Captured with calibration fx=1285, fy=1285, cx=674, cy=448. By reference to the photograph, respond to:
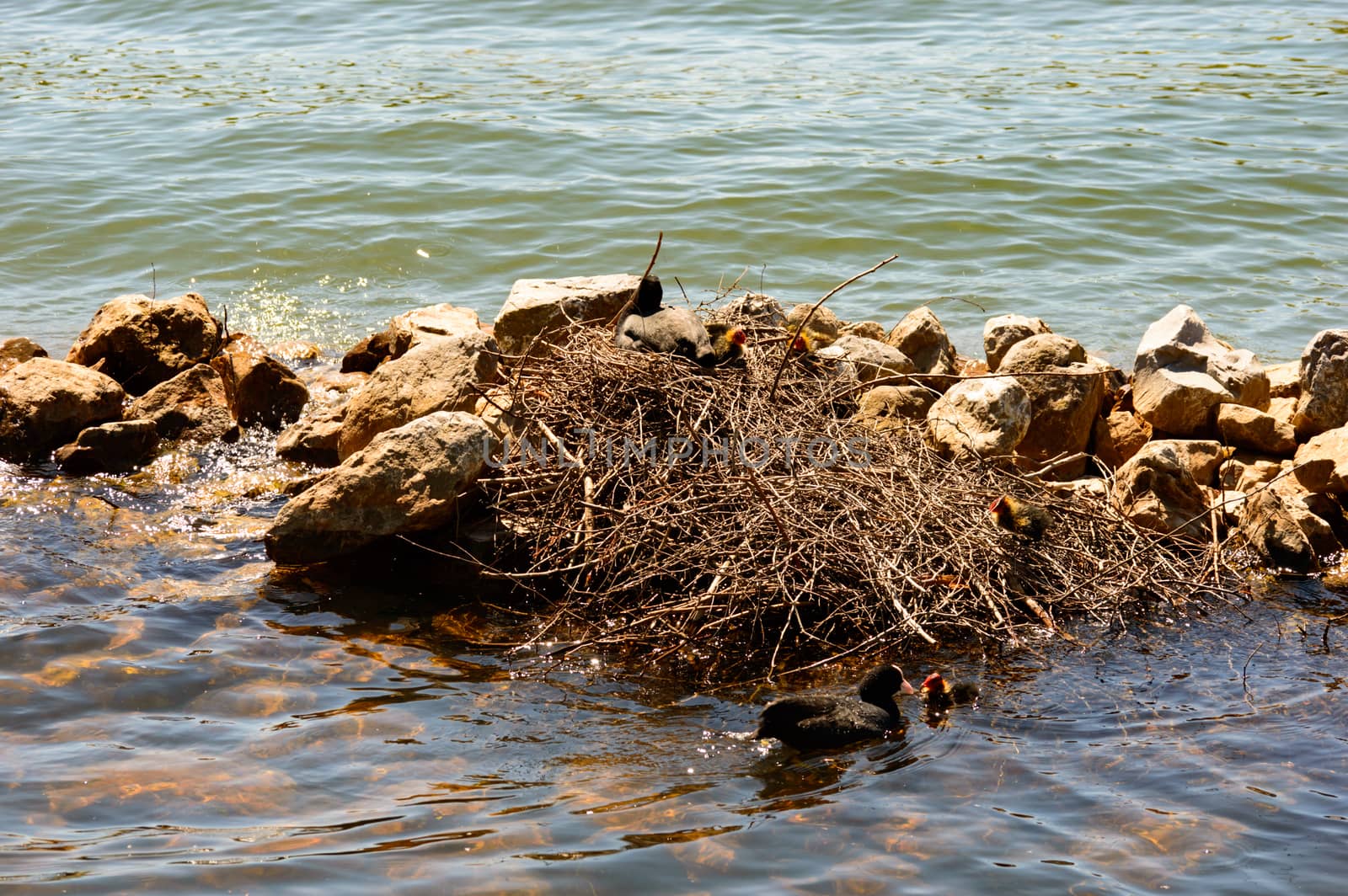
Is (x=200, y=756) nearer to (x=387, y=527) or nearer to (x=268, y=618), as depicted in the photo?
(x=268, y=618)

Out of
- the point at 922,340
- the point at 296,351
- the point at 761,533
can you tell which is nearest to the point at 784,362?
the point at 761,533

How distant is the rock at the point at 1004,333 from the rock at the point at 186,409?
5.15m

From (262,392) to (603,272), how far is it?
4305 mm

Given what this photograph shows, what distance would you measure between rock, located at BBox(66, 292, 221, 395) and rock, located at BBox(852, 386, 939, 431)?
4.68 meters

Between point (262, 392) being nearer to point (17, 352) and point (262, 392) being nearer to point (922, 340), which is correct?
point (17, 352)

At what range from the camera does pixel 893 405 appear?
747 cm

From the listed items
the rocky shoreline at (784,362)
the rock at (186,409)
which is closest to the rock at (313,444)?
the rocky shoreline at (784,362)

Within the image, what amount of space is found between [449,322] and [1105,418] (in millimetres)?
4575

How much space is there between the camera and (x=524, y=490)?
6.49 metres

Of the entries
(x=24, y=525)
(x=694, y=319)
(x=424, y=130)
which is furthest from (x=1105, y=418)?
(x=424, y=130)

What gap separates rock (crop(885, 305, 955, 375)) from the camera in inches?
340

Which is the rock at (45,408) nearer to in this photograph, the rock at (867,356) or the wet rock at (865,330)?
the rock at (867,356)

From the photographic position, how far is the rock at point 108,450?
7.68 m

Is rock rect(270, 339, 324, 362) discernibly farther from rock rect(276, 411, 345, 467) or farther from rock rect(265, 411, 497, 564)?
rock rect(265, 411, 497, 564)
